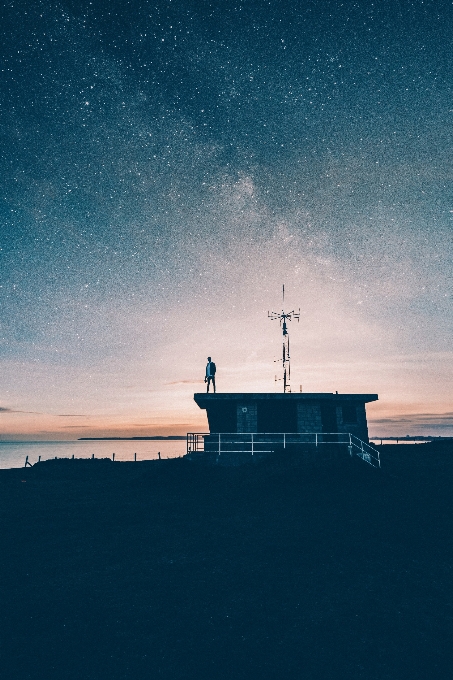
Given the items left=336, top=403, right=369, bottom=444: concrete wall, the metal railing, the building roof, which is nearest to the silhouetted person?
the building roof

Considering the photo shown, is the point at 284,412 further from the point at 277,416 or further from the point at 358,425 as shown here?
the point at 358,425

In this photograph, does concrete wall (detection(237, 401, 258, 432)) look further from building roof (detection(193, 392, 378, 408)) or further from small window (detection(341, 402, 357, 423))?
small window (detection(341, 402, 357, 423))

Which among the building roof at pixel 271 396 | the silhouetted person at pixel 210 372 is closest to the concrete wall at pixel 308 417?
the building roof at pixel 271 396

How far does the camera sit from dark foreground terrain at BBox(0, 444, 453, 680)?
462 cm

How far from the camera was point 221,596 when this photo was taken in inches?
250

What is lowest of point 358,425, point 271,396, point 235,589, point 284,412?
point 235,589

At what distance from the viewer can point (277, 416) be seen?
67.6ft

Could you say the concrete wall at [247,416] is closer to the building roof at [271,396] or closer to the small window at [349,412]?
the building roof at [271,396]

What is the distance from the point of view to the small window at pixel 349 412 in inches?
823

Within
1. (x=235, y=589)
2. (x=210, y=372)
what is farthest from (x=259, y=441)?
(x=235, y=589)

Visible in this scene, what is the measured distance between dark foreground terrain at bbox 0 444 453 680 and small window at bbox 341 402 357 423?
6686 millimetres

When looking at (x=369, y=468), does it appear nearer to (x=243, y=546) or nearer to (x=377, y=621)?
(x=243, y=546)

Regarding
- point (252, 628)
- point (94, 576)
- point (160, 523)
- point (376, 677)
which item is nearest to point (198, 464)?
point (160, 523)

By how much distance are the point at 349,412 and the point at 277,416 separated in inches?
171
